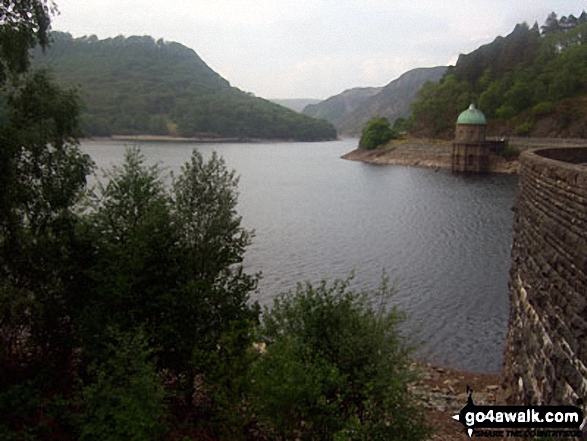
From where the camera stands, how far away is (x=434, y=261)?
35.6 m

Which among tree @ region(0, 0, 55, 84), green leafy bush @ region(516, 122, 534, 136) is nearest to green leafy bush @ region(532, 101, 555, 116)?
green leafy bush @ region(516, 122, 534, 136)

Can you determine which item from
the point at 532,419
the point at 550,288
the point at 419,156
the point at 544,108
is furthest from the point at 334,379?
the point at 419,156

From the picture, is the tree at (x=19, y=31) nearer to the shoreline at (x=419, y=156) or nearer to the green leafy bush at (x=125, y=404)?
the green leafy bush at (x=125, y=404)

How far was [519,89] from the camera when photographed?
4171 inches

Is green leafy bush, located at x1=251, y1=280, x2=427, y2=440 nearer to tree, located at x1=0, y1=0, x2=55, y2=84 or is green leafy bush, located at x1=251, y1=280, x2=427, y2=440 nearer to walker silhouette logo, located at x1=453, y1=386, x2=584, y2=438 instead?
walker silhouette logo, located at x1=453, y1=386, x2=584, y2=438

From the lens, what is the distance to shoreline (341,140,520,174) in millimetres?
91688

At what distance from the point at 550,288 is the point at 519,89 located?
10927 centimetres

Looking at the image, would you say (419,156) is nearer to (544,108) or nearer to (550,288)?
(544,108)

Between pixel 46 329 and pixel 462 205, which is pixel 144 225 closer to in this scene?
pixel 46 329

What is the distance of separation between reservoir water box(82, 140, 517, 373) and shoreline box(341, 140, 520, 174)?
14274mm

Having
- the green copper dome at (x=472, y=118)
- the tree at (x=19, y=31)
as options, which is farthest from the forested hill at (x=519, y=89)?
the tree at (x=19, y=31)

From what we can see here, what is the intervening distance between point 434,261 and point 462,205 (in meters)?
24.2

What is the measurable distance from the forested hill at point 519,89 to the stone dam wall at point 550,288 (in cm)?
8970

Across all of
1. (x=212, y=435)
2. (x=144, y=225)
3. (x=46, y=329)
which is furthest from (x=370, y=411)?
(x=46, y=329)
